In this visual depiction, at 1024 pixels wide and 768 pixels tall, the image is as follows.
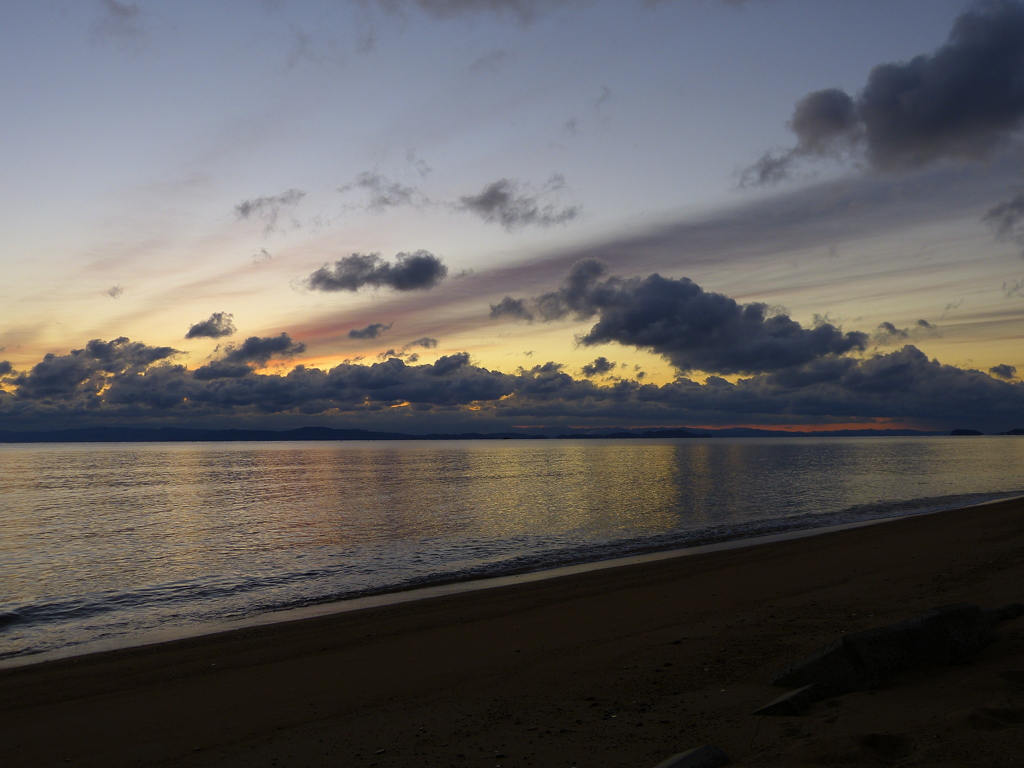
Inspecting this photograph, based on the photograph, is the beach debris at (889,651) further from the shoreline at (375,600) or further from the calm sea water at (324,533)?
the calm sea water at (324,533)

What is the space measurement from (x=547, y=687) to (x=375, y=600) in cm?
1180

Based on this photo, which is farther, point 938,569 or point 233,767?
point 938,569

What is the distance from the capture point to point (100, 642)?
16.2 m

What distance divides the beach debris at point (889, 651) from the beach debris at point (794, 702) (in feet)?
0.09

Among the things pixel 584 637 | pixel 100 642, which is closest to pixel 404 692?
pixel 584 637

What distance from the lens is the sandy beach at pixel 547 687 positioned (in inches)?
266

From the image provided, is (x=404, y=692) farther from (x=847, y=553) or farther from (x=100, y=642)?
(x=847, y=553)

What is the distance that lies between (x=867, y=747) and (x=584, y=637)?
23.3 ft

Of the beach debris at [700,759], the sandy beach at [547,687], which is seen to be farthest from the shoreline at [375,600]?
the beach debris at [700,759]

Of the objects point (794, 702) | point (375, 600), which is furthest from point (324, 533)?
point (794, 702)

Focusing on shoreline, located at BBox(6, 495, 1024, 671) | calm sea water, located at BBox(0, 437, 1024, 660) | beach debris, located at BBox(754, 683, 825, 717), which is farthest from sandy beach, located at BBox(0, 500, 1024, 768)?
calm sea water, located at BBox(0, 437, 1024, 660)

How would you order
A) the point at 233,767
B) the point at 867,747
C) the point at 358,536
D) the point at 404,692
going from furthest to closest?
the point at 358,536
the point at 404,692
the point at 233,767
the point at 867,747

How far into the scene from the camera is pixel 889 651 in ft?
25.8

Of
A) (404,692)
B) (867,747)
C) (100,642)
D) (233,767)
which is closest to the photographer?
(867,747)
